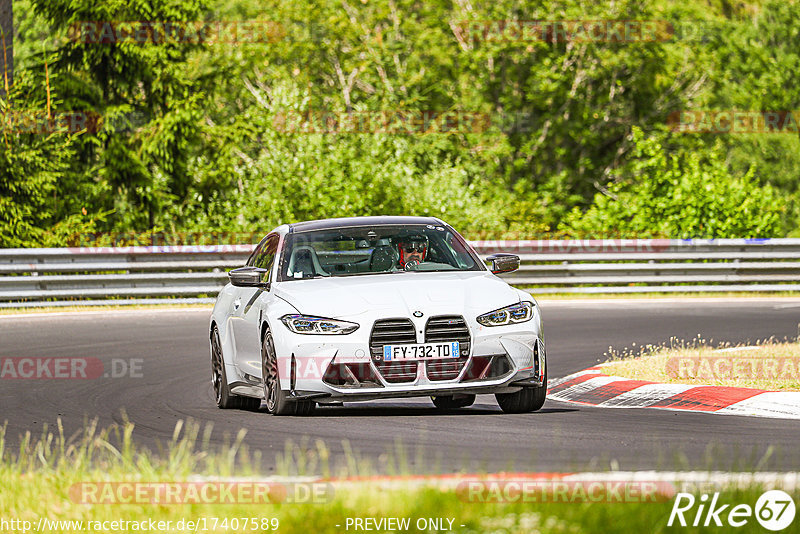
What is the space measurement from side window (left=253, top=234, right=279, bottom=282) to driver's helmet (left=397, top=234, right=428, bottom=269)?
1.05 meters

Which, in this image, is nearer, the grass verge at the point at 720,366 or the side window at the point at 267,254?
the side window at the point at 267,254

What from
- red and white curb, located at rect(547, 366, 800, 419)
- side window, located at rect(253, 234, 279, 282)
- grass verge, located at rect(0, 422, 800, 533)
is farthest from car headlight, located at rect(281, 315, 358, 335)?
grass verge, located at rect(0, 422, 800, 533)

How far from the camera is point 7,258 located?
22484 mm

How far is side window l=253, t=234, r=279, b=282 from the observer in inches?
430

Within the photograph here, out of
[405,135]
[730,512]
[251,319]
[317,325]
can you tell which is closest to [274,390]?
[317,325]

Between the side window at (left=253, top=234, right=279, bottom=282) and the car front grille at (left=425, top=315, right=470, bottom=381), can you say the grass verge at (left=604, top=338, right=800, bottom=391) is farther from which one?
the side window at (left=253, top=234, right=279, bottom=282)

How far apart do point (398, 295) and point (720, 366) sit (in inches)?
164

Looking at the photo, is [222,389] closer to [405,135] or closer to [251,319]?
[251,319]

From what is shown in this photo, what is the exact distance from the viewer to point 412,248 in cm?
1070

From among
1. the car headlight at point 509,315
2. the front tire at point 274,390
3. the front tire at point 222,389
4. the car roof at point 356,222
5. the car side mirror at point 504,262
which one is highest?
the car roof at point 356,222

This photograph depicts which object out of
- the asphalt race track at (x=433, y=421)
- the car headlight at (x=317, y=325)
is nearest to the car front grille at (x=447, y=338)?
the asphalt race track at (x=433, y=421)

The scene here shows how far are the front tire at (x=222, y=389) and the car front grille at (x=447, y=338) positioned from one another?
234 centimetres

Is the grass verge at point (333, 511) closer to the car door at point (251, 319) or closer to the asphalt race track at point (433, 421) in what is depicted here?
the asphalt race track at point (433, 421)

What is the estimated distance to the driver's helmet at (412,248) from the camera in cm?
1062
